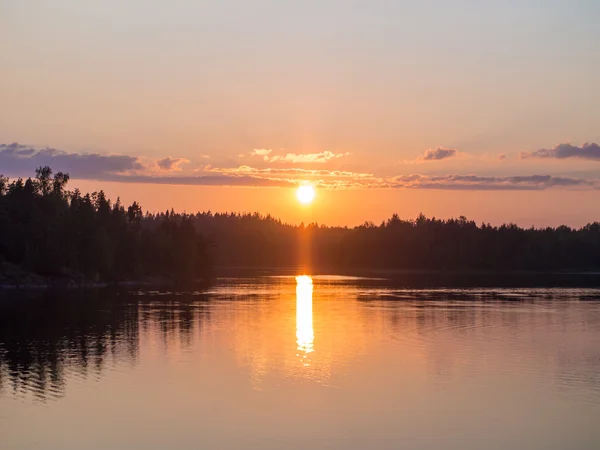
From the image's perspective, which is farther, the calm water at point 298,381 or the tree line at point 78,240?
the tree line at point 78,240

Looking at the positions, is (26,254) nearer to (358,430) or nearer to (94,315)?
(94,315)

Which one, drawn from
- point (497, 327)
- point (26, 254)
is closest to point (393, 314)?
point (497, 327)

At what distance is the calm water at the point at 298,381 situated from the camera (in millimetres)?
32938

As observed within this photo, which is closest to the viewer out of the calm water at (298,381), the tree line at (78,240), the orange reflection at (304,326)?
the calm water at (298,381)

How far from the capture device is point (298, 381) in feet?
146

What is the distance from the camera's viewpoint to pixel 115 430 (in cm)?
3347

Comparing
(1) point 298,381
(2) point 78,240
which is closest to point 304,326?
(1) point 298,381

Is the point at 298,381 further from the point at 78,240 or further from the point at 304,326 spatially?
the point at 78,240

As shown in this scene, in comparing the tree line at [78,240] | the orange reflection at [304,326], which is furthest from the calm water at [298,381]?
the tree line at [78,240]

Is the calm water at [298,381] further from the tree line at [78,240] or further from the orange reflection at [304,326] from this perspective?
the tree line at [78,240]

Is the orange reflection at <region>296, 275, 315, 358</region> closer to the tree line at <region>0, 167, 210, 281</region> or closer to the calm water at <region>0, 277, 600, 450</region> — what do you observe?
Result: the calm water at <region>0, 277, 600, 450</region>

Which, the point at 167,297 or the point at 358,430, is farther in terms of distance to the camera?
the point at 167,297

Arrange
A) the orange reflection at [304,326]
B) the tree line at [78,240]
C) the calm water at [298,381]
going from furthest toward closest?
1. the tree line at [78,240]
2. the orange reflection at [304,326]
3. the calm water at [298,381]

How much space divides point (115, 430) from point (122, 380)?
11772mm
